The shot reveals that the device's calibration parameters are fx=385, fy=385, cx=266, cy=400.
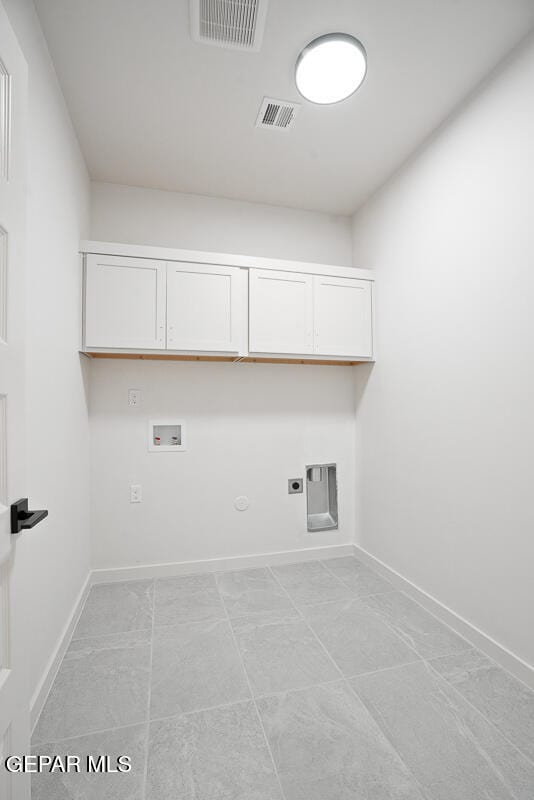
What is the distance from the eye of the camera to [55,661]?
1.76 m

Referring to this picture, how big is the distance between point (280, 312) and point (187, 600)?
2005 mm

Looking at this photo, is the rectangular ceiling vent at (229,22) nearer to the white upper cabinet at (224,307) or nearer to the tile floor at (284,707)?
the white upper cabinet at (224,307)

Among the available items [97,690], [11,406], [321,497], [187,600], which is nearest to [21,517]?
[11,406]

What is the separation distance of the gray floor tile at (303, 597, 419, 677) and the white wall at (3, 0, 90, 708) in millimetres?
1334

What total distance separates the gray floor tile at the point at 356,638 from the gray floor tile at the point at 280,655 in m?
0.07

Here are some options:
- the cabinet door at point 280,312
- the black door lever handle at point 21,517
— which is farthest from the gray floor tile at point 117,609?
the cabinet door at point 280,312

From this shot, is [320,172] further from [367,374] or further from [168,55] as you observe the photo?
[367,374]

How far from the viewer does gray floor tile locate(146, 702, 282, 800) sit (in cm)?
122

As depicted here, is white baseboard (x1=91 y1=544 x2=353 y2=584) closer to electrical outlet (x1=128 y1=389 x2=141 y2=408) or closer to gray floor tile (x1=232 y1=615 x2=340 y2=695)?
gray floor tile (x1=232 y1=615 x2=340 y2=695)

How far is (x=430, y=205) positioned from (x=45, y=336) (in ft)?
7.37

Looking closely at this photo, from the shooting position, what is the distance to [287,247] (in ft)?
10.2

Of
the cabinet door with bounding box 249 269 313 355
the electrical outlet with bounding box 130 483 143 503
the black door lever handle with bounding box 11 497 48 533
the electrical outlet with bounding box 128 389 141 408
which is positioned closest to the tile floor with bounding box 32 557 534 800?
the electrical outlet with bounding box 130 483 143 503

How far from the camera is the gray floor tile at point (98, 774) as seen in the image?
122cm

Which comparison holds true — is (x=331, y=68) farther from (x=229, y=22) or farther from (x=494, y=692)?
(x=494, y=692)
